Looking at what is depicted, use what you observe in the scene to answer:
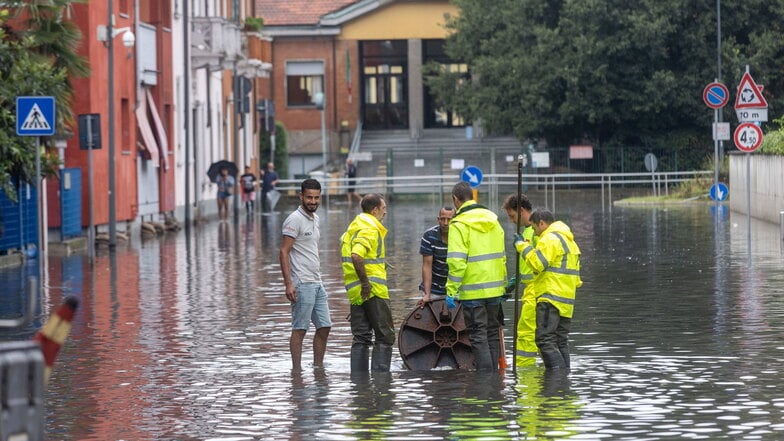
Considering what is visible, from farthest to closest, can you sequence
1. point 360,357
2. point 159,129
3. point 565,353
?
point 159,129
point 360,357
point 565,353

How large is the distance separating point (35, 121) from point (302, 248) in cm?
1116

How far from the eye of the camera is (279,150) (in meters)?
74.3

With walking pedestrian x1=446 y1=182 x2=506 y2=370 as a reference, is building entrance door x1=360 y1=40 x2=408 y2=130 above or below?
above

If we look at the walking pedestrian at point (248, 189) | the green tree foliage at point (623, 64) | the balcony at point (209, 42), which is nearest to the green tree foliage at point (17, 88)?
the balcony at point (209, 42)

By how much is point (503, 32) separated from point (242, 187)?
17.3 meters

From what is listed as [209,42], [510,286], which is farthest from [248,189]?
[510,286]

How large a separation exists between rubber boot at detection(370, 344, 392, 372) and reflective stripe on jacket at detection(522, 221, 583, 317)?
4.16ft

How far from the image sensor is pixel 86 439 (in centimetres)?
1123

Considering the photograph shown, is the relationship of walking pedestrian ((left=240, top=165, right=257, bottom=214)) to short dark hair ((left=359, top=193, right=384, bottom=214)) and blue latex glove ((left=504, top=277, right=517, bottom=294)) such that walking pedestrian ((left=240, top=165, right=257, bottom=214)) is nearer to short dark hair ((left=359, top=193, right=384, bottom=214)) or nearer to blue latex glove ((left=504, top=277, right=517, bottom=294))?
blue latex glove ((left=504, top=277, right=517, bottom=294))

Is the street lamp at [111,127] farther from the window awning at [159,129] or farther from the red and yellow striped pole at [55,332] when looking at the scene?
the red and yellow striped pole at [55,332]

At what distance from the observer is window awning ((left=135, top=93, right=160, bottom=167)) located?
45.3 meters

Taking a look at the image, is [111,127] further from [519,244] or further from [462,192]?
[519,244]

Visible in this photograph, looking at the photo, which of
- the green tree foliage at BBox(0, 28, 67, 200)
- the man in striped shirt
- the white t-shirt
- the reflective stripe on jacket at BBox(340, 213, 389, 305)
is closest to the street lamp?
the green tree foliage at BBox(0, 28, 67, 200)

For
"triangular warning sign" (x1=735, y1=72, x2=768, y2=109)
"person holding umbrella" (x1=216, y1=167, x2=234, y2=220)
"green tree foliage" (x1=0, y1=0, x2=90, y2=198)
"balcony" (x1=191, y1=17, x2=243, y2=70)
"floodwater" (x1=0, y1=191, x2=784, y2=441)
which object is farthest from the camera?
"balcony" (x1=191, y1=17, x2=243, y2=70)
